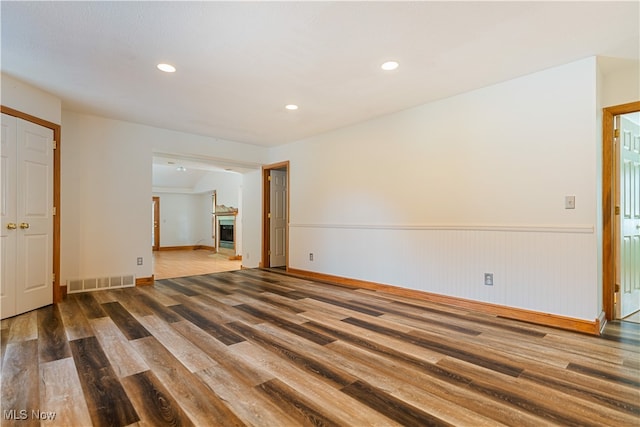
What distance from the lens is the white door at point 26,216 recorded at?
313 centimetres

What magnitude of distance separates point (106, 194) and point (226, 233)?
17.5ft

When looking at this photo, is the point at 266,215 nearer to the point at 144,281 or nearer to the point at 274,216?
the point at 274,216

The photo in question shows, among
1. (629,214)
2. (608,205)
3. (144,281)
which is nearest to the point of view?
(608,205)

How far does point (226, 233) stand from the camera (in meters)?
9.76

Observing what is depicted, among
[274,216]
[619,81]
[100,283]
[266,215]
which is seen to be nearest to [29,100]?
[100,283]

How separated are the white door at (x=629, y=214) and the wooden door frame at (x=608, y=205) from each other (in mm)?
175

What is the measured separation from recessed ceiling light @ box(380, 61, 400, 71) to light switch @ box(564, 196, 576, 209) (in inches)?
78.7

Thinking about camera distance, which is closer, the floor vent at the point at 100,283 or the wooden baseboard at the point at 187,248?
the floor vent at the point at 100,283

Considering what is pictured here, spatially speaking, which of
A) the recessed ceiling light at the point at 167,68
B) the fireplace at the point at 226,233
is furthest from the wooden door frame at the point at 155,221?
the recessed ceiling light at the point at 167,68

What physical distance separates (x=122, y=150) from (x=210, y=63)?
2.69 metres

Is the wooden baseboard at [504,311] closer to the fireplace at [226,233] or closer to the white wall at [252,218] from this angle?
the white wall at [252,218]

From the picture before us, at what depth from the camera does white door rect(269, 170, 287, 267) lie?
643 cm

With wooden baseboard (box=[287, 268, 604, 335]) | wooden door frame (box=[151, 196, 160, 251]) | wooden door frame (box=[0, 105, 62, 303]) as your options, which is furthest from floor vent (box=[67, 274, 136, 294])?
wooden door frame (box=[151, 196, 160, 251])

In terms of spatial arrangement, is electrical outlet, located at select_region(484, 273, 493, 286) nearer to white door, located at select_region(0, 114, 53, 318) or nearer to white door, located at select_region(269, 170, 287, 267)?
white door, located at select_region(269, 170, 287, 267)
